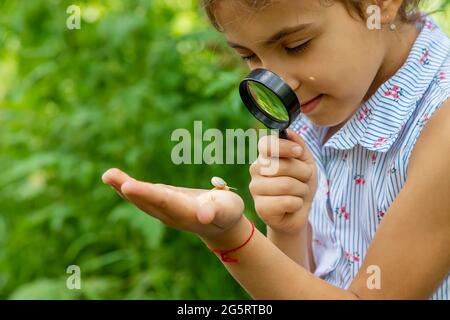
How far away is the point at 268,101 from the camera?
157cm

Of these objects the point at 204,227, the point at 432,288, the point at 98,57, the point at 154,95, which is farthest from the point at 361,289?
the point at 98,57

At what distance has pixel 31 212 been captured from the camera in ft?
10.9

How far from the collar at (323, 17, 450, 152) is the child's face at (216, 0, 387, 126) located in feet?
0.29

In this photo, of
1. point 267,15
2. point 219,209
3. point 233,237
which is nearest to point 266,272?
point 233,237

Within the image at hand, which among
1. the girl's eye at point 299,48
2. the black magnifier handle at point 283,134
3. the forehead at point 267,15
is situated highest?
the forehead at point 267,15

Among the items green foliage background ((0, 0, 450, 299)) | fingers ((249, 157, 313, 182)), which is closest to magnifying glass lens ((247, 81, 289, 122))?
fingers ((249, 157, 313, 182))

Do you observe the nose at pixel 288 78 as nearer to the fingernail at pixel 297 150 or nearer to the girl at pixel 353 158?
the girl at pixel 353 158

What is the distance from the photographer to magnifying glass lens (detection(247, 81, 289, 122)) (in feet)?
4.91

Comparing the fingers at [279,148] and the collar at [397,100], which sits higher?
the collar at [397,100]

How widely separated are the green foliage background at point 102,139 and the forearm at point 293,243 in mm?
780

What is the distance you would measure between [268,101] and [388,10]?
1.32 feet

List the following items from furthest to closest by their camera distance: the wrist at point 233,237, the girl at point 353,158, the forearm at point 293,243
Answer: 1. the forearm at point 293,243
2. the girl at point 353,158
3. the wrist at point 233,237

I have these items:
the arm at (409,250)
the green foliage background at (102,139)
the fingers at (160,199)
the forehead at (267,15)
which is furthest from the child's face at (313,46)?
the green foliage background at (102,139)

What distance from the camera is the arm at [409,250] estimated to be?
1.43 metres
